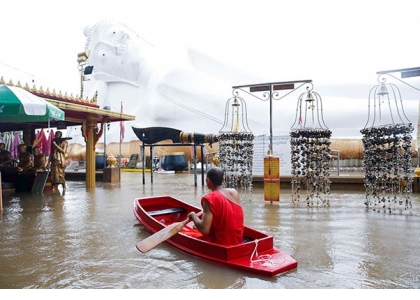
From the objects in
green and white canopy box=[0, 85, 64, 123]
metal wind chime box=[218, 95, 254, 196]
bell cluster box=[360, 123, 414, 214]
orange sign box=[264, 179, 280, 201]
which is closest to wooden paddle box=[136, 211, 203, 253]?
green and white canopy box=[0, 85, 64, 123]

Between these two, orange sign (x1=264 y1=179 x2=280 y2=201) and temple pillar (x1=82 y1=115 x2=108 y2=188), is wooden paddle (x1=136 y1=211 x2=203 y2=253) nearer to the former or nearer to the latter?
orange sign (x1=264 y1=179 x2=280 y2=201)

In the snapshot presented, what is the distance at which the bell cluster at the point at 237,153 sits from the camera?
314 inches

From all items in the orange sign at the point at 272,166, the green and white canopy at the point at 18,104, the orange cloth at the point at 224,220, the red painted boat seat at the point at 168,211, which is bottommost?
the red painted boat seat at the point at 168,211

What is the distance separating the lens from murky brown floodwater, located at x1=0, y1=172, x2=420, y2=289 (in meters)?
3.04

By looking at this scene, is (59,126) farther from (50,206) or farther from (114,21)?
(114,21)

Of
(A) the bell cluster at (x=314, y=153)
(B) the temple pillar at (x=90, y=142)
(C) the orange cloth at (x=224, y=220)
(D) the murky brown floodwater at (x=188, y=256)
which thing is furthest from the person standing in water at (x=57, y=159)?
(C) the orange cloth at (x=224, y=220)

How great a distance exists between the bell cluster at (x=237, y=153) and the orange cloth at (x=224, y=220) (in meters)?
4.42

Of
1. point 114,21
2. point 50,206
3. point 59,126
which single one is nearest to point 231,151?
point 50,206

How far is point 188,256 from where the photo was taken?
3742mm

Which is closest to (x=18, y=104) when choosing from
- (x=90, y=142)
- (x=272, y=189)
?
(x=272, y=189)

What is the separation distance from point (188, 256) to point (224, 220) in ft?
2.17

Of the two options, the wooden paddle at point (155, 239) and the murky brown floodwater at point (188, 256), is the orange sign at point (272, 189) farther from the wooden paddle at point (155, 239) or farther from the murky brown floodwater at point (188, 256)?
the wooden paddle at point (155, 239)

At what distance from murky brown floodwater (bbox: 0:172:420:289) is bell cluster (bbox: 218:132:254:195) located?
131 centimetres

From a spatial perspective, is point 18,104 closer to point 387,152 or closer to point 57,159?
point 57,159
